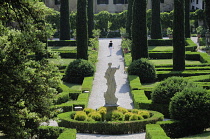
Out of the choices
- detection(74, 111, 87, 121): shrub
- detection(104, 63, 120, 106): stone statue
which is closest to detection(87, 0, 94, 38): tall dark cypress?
detection(104, 63, 120, 106): stone statue

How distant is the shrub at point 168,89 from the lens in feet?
75.4

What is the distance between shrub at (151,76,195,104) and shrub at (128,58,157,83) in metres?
8.13

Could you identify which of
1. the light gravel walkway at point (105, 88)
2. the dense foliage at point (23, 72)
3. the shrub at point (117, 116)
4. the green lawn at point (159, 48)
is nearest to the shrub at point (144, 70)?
the light gravel walkway at point (105, 88)

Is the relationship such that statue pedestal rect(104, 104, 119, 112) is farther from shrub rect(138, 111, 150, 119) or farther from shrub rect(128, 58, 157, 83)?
shrub rect(128, 58, 157, 83)

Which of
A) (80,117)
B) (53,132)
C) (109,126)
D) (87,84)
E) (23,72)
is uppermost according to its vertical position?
(23,72)

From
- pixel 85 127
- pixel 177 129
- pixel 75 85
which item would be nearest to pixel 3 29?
pixel 85 127

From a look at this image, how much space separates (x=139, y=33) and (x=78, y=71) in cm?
524

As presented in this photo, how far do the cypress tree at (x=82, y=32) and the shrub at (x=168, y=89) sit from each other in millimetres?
12432

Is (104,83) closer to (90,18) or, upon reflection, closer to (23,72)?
(23,72)

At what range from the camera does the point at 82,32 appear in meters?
35.7

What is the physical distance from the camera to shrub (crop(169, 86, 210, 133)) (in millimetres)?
20172

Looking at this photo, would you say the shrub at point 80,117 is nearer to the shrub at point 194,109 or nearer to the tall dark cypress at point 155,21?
the shrub at point 194,109

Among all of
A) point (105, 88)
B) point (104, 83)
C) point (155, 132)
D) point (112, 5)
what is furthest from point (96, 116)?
point (112, 5)

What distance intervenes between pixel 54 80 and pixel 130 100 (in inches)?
491
